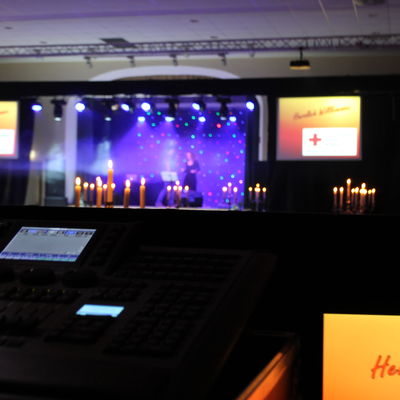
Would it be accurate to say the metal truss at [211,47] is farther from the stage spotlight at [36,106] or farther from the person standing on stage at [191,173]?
the person standing on stage at [191,173]

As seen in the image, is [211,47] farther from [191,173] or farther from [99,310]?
[99,310]

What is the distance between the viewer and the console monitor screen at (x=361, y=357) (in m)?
0.96

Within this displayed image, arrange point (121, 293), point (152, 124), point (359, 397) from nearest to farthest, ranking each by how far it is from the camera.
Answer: point (121, 293) → point (359, 397) → point (152, 124)

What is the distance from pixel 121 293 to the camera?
71 cm

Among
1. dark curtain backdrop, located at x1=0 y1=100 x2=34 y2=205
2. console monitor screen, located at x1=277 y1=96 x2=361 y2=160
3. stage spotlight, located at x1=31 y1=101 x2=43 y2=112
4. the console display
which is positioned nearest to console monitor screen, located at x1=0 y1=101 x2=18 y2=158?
dark curtain backdrop, located at x1=0 y1=100 x2=34 y2=205

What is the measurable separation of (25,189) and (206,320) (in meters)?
11.4

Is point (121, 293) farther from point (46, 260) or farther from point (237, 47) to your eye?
point (237, 47)

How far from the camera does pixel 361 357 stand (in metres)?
0.96

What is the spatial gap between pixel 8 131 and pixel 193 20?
451 cm

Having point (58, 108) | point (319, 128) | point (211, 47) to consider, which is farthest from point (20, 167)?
point (319, 128)

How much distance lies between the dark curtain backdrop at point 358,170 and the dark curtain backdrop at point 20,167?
13.7 feet

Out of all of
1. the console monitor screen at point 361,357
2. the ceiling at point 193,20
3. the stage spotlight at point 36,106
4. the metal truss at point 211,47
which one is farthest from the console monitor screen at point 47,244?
the stage spotlight at point 36,106

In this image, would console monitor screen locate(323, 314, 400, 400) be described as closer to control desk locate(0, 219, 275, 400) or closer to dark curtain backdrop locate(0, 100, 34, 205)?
control desk locate(0, 219, 275, 400)

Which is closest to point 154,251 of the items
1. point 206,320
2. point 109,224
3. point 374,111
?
point 109,224
